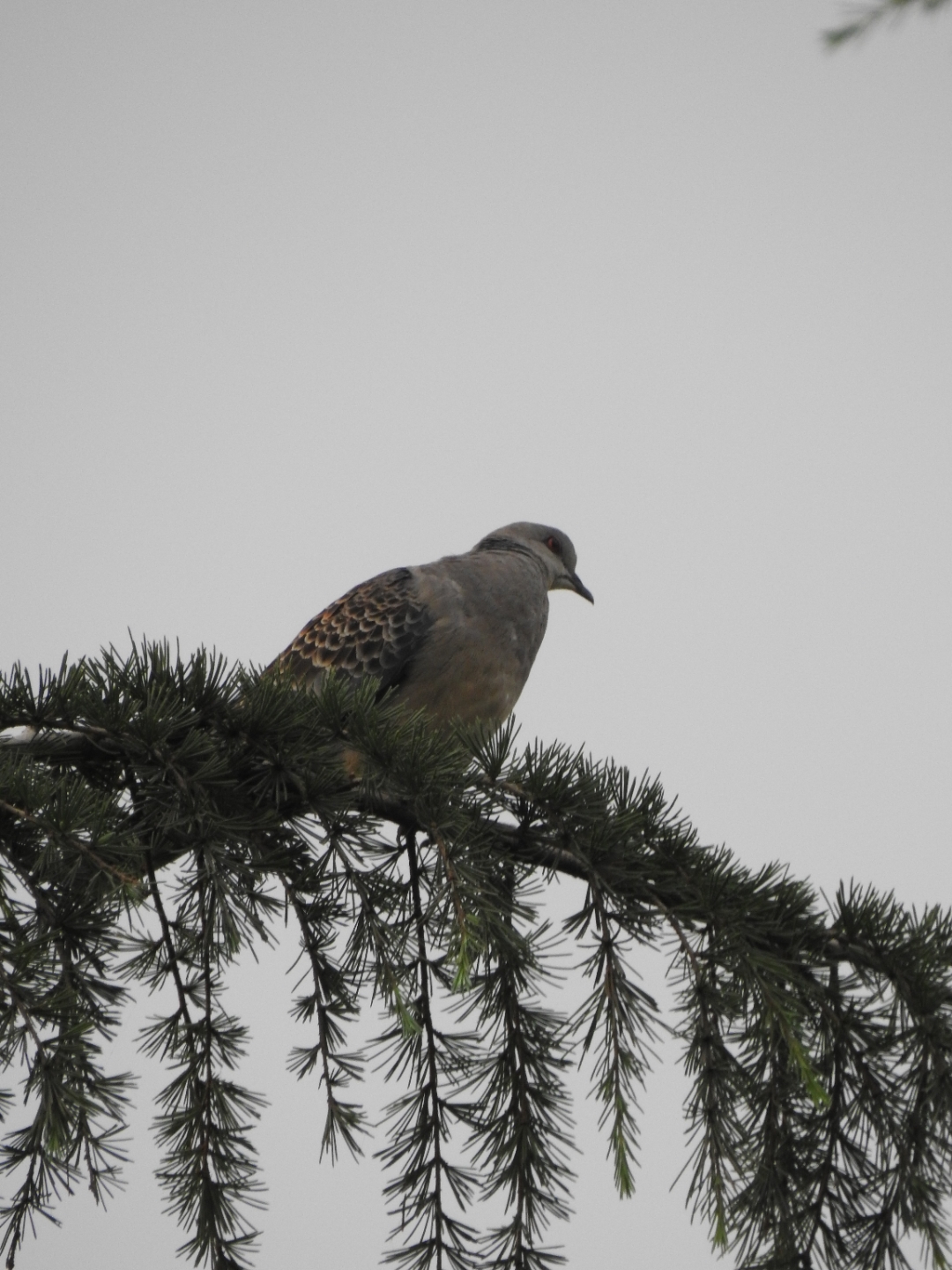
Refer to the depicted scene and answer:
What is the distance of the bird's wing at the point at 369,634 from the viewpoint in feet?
17.2

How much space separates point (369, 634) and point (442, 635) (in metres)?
0.34

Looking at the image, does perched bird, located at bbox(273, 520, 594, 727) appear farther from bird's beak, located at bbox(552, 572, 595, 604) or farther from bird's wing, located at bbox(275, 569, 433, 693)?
bird's beak, located at bbox(552, 572, 595, 604)

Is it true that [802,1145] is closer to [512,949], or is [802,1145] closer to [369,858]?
[512,949]

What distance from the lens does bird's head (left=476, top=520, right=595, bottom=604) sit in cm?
633

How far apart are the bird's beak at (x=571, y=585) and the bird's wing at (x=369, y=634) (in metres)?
1.15

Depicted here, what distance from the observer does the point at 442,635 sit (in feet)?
17.2

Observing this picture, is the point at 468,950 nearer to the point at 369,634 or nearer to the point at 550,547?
the point at 369,634

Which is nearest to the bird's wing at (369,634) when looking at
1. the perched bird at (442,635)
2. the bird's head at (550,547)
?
the perched bird at (442,635)

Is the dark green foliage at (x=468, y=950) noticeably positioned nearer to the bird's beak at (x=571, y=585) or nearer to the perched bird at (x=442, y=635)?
the perched bird at (x=442, y=635)

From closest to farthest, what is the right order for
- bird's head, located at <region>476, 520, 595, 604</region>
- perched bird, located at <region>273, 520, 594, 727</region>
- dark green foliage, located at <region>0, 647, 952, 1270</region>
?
dark green foliage, located at <region>0, 647, 952, 1270</region> < perched bird, located at <region>273, 520, 594, 727</region> < bird's head, located at <region>476, 520, 595, 604</region>

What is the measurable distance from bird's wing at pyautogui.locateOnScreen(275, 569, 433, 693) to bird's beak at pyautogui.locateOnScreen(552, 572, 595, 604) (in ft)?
3.78

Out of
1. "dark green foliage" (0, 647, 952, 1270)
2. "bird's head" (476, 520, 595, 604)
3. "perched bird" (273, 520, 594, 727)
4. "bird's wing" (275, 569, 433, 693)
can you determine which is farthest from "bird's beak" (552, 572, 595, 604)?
"dark green foliage" (0, 647, 952, 1270)

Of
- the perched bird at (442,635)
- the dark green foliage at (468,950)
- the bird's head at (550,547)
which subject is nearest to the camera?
the dark green foliage at (468,950)

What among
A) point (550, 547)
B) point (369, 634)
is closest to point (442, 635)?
point (369, 634)
